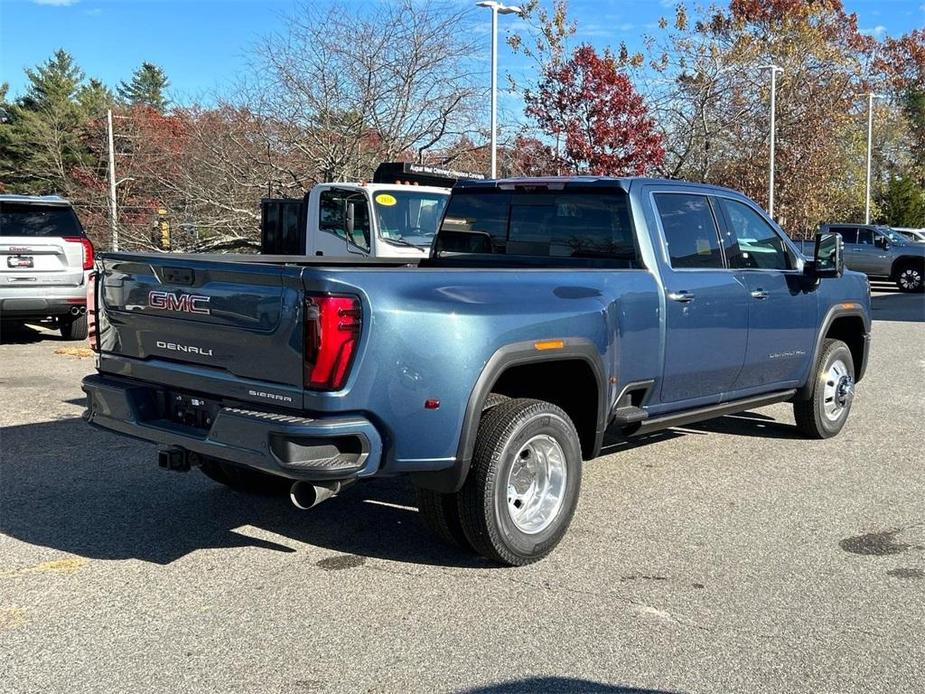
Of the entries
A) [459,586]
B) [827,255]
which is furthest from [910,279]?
[459,586]

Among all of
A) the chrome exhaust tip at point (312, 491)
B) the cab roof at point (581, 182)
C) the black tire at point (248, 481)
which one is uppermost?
the cab roof at point (581, 182)

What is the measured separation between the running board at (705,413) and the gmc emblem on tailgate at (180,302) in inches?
103

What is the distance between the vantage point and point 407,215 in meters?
12.4

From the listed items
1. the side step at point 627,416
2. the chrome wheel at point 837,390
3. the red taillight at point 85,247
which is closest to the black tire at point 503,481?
the side step at point 627,416

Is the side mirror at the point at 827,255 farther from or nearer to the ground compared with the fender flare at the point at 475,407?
farther from the ground

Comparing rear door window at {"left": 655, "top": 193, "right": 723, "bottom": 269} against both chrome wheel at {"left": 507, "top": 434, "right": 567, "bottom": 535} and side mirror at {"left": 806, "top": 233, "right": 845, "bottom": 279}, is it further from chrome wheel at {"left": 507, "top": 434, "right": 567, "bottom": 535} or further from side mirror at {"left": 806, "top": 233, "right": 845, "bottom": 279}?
chrome wheel at {"left": 507, "top": 434, "right": 567, "bottom": 535}

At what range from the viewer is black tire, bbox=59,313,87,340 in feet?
42.2

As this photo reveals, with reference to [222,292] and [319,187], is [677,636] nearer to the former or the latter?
[222,292]

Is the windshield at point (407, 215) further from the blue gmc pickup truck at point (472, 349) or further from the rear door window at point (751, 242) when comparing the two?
the rear door window at point (751, 242)

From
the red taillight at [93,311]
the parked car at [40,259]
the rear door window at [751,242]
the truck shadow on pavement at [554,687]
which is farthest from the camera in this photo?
the parked car at [40,259]

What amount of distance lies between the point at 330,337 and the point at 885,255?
82.3 feet

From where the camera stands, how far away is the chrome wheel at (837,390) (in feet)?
24.1

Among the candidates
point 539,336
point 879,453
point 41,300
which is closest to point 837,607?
point 539,336

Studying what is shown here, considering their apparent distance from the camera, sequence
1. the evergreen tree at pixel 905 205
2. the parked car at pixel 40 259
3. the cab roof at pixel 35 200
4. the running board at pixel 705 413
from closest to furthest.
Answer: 1. the running board at pixel 705 413
2. the parked car at pixel 40 259
3. the cab roof at pixel 35 200
4. the evergreen tree at pixel 905 205
